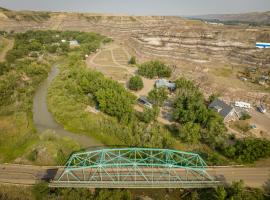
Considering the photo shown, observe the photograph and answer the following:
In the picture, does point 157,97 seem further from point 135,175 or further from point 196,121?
point 135,175

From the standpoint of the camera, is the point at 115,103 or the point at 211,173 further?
the point at 115,103

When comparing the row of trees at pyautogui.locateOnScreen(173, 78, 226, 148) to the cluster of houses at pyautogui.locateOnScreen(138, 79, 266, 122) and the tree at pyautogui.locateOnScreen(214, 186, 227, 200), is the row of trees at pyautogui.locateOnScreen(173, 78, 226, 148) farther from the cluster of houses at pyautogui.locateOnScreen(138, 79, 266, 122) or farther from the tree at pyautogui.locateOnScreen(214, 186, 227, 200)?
the tree at pyautogui.locateOnScreen(214, 186, 227, 200)

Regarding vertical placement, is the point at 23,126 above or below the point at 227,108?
below

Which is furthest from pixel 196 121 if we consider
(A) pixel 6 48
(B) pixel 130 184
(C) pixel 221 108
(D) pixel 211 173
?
(A) pixel 6 48

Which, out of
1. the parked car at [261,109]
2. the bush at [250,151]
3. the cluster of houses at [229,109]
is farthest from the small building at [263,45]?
the bush at [250,151]

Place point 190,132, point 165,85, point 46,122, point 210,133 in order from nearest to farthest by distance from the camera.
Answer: point 190,132 → point 210,133 → point 46,122 → point 165,85

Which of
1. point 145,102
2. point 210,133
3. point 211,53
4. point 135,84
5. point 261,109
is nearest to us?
point 210,133

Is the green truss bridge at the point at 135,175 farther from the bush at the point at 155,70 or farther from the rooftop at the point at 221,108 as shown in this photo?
the bush at the point at 155,70

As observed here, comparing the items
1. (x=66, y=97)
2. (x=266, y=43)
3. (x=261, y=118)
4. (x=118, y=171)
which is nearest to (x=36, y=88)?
(x=66, y=97)

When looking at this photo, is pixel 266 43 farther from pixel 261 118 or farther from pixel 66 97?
pixel 66 97
